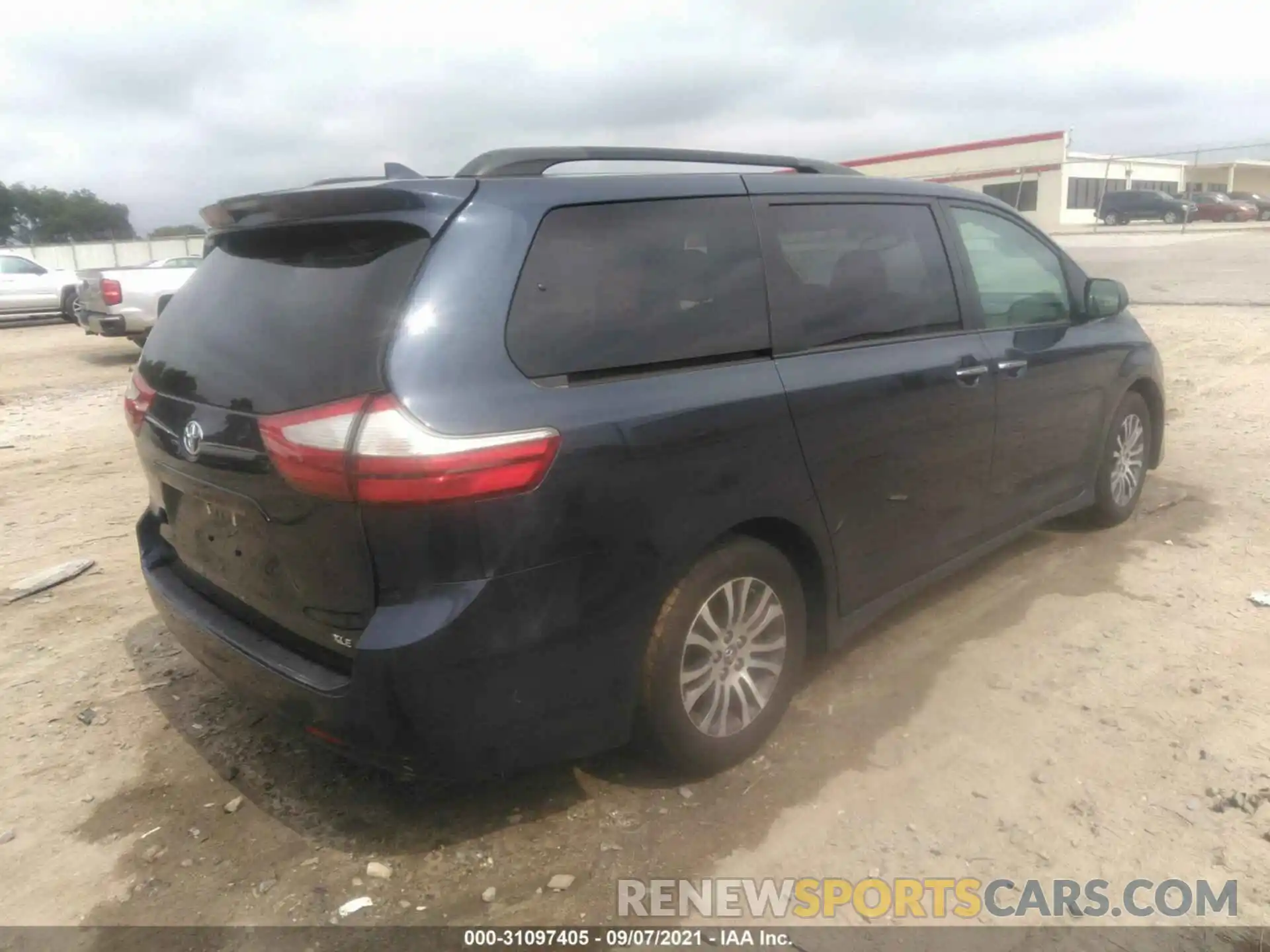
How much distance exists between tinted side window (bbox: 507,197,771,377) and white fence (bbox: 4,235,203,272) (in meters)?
37.1

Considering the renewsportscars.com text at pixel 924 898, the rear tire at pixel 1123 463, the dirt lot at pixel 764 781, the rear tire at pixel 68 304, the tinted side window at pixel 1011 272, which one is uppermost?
the tinted side window at pixel 1011 272

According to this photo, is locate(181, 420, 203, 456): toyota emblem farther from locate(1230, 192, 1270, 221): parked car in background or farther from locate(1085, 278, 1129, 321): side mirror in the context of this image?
locate(1230, 192, 1270, 221): parked car in background

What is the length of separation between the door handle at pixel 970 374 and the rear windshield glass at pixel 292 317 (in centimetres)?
221

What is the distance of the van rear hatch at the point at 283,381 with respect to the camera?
88.5 inches

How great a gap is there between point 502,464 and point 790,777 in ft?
5.05

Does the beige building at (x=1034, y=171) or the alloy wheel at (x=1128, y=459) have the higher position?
the beige building at (x=1034, y=171)

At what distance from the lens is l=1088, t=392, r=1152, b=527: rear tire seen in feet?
15.7

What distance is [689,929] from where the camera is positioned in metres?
2.39

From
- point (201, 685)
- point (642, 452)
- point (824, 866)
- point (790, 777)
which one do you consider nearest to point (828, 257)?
point (642, 452)

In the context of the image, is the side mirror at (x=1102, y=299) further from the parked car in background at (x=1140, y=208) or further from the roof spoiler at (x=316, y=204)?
the parked car in background at (x=1140, y=208)

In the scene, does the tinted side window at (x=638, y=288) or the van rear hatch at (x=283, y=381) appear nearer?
the van rear hatch at (x=283, y=381)

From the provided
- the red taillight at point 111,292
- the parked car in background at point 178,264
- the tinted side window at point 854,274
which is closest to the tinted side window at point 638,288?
the tinted side window at point 854,274

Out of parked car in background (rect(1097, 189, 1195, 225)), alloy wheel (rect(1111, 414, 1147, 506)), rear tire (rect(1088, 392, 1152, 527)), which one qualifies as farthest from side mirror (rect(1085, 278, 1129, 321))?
parked car in background (rect(1097, 189, 1195, 225))

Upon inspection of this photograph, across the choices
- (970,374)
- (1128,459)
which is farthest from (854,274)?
(1128,459)
